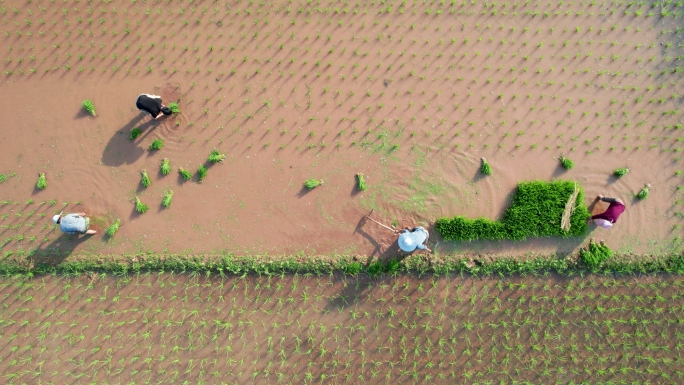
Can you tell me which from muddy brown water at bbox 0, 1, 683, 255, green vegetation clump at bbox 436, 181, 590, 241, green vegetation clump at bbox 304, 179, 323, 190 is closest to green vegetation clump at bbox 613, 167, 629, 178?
muddy brown water at bbox 0, 1, 683, 255

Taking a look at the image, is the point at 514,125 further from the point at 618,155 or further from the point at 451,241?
the point at 451,241

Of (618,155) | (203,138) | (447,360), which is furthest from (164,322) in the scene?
(618,155)

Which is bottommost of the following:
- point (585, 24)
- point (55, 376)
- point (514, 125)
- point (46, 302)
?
point (55, 376)

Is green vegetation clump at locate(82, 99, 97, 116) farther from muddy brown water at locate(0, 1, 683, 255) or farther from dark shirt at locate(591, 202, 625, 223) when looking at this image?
dark shirt at locate(591, 202, 625, 223)

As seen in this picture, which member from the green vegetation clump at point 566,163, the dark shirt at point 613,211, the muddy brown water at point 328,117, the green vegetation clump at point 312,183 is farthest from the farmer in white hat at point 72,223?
the dark shirt at point 613,211

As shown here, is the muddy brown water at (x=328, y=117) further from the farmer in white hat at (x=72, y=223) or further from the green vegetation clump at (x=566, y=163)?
the farmer in white hat at (x=72, y=223)

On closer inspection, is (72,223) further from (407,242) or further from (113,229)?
(407,242)
